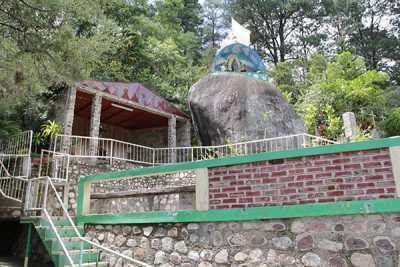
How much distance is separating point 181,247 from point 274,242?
123 centimetres

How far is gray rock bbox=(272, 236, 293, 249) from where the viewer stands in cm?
351

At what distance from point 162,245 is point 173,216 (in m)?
0.44

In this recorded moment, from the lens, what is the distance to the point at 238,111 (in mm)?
12148

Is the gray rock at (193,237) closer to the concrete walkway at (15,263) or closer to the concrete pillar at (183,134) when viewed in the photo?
the concrete walkway at (15,263)

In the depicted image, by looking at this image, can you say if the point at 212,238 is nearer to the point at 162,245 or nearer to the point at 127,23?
the point at 162,245

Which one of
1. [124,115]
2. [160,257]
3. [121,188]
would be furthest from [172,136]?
[160,257]

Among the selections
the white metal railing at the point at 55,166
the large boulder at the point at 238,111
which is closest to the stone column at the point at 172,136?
the large boulder at the point at 238,111

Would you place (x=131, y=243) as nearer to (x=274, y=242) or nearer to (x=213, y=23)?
(x=274, y=242)

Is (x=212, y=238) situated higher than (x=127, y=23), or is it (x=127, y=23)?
(x=127, y=23)

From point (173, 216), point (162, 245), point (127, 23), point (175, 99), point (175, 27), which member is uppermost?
point (175, 27)

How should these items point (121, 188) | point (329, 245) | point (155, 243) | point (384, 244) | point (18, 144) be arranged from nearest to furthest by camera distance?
point (384, 244)
point (329, 245)
point (155, 243)
point (18, 144)
point (121, 188)

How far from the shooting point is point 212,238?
3.96 meters

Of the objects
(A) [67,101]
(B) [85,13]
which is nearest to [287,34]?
(A) [67,101]

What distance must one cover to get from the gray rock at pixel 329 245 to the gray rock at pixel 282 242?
31cm
